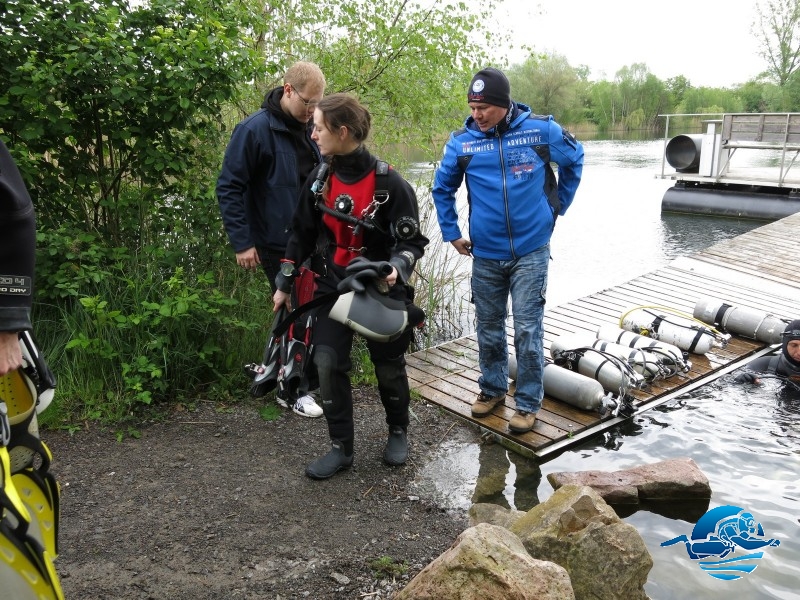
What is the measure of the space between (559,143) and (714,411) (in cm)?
247

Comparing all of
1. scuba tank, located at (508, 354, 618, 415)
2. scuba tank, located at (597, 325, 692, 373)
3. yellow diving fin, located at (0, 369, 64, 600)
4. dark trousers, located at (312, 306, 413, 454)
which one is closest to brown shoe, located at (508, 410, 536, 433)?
scuba tank, located at (508, 354, 618, 415)

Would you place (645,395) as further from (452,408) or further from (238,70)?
(238,70)

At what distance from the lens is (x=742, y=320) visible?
20.7 feet

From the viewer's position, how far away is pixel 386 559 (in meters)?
2.85

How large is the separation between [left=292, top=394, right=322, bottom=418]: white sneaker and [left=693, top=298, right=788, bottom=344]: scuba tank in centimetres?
413

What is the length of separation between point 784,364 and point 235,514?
435 centimetres

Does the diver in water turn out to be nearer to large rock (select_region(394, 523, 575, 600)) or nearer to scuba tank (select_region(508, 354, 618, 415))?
scuba tank (select_region(508, 354, 618, 415))

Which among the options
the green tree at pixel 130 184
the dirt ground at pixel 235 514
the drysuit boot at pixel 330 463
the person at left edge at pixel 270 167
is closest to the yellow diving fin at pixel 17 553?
the dirt ground at pixel 235 514

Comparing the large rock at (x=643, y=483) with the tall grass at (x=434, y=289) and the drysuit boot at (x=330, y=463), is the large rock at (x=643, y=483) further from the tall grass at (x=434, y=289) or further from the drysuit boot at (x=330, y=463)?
the tall grass at (x=434, y=289)

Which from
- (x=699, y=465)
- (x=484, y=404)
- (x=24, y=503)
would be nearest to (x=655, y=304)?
(x=699, y=465)

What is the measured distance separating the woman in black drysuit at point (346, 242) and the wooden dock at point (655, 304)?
1.30m

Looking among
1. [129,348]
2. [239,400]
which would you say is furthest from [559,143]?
[129,348]

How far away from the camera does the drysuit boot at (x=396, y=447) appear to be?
368 centimetres

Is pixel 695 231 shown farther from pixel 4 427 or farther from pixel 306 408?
pixel 4 427
